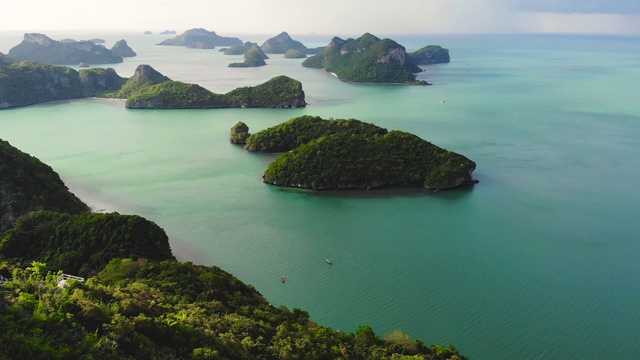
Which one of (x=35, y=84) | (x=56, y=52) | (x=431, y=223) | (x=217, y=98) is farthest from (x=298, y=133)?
(x=56, y=52)

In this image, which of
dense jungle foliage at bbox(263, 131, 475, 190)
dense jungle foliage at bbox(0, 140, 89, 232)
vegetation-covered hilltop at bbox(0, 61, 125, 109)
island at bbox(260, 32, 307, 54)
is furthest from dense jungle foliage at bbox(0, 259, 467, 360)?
island at bbox(260, 32, 307, 54)

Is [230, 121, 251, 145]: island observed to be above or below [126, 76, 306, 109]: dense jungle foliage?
below

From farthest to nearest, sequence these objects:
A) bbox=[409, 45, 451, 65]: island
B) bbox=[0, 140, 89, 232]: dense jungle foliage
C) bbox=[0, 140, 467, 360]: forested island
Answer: bbox=[409, 45, 451, 65]: island < bbox=[0, 140, 89, 232]: dense jungle foliage < bbox=[0, 140, 467, 360]: forested island

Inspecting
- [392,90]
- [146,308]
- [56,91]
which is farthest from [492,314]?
[56,91]

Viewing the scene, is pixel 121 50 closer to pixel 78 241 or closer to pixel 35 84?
pixel 35 84

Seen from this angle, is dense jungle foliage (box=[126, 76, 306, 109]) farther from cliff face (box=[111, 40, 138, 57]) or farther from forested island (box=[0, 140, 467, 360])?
cliff face (box=[111, 40, 138, 57])

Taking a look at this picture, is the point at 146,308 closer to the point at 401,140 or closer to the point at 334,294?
the point at 334,294
